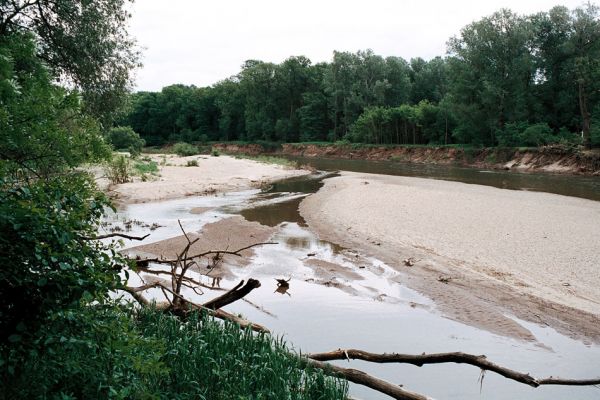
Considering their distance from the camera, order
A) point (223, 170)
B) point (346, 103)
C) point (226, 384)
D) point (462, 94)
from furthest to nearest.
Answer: point (346, 103) < point (462, 94) < point (223, 170) < point (226, 384)

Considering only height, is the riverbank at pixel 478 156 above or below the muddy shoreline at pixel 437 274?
above

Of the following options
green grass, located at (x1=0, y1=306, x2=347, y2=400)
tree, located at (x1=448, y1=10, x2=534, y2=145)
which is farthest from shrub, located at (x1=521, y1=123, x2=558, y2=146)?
green grass, located at (x1=0, y1=306, x2=347, y2=400)

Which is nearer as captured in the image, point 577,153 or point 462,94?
point 577,153

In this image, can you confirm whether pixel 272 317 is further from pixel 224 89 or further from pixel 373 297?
pixel 224 89

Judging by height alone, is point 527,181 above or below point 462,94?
below

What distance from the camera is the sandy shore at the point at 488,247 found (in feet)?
29.8

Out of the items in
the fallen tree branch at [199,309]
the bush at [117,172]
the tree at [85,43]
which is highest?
the tree at [85,43]

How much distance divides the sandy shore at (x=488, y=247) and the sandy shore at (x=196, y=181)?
7.23 meters

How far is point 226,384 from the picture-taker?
482cm

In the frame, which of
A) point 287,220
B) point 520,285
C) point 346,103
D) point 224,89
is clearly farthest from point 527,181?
point 224,89

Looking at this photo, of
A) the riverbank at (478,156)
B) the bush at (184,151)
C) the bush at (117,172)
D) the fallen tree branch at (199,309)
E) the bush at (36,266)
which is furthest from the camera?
the bush at (184,151)

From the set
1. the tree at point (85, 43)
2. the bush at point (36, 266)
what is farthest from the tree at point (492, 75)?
the bush at point (36, 266)

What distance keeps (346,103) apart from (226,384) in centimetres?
7904

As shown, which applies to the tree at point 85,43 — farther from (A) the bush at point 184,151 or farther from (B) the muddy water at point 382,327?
(A) the bush at point 184,151
